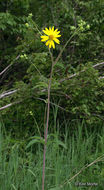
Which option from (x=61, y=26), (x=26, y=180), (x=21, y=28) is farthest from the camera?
(x=21, y=28)

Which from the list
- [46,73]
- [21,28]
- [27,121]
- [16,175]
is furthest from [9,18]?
[16,175]

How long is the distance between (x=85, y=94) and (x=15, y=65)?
1.63 metres

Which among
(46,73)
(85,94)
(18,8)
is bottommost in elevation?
(85,94)

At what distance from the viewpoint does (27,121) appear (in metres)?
3.57

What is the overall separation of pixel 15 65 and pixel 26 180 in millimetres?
2936

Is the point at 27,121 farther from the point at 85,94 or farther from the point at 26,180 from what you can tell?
the point at 26,180

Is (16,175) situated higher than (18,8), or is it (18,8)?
(18,8)

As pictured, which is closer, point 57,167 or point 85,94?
point 57,167

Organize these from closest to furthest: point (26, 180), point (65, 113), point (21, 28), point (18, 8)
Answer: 1. point (26, 180)
2. point (65, 113)
3. point (21, 28)
4. point (18, 8)

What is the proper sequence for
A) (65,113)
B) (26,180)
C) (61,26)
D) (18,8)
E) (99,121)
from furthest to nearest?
(18,8), (61,26), (65,113), (99,121), (26,180)

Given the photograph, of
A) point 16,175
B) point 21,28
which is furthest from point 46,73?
point 16,175

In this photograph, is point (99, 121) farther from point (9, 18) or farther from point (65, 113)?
point (9, 18)

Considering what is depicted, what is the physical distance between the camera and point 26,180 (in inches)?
73.3

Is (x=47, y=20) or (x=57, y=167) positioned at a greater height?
(x=47, y=20)
